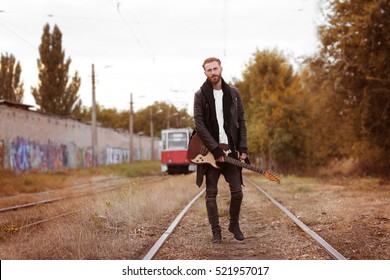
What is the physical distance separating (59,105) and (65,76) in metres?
6.26

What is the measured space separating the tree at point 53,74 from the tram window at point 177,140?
19.6 ft

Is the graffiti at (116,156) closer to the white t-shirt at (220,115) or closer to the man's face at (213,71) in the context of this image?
the white t-shirt at (220,115)

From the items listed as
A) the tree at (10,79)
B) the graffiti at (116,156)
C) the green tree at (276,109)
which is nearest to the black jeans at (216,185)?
the tree at (10,79)

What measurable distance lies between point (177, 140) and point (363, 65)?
50.8 feet

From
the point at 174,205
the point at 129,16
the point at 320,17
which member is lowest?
the point at 174,205

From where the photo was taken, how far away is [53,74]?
27062 mm

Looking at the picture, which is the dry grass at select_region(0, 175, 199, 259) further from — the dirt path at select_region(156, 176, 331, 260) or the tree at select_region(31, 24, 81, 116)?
the tree at select_region(31, 24, 81, 116)

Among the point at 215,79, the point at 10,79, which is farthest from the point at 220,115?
the point at 10,79

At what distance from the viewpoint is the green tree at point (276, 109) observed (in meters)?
34.4

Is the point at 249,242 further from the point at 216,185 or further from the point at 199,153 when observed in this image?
the point at 199,153
